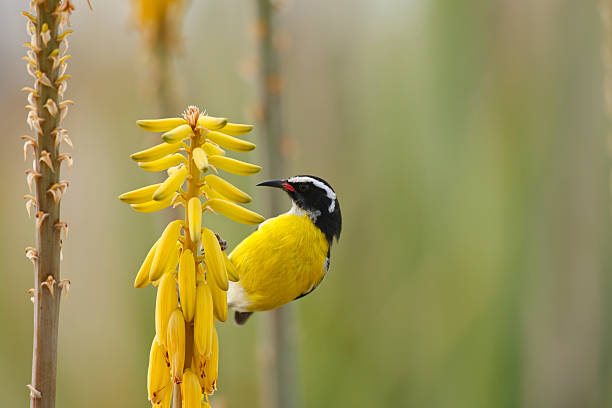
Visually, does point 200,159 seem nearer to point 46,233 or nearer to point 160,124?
point 160,124

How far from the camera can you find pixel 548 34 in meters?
3.07

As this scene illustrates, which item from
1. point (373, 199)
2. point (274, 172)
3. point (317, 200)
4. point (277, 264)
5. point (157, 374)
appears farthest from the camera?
point (373, 199)

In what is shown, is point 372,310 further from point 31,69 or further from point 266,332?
point 31,69

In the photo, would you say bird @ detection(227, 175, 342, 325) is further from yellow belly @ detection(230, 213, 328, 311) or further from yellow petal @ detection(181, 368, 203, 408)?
yellow petal @ detection(181, 368, 203, 408)

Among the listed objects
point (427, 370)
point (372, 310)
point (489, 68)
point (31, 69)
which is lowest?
point (427, 370)

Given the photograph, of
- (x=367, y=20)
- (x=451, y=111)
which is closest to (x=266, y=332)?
(x=451, y=111)

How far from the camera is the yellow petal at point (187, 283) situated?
2.20 ft

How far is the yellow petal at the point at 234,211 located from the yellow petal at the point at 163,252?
0.04m

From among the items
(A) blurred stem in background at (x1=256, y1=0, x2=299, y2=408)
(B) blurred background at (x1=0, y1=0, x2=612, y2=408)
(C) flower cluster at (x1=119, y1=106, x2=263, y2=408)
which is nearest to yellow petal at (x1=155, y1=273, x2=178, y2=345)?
(C) flower cluster at (x1=119, y1=106, x2=263, y2=408)

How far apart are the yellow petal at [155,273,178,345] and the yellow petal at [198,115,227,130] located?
15 cm

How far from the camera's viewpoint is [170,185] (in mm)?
639

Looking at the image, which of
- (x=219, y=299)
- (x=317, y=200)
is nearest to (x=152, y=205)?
(x=219, y=299)

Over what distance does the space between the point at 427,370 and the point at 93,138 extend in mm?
1739

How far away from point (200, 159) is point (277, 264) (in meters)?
0.33
